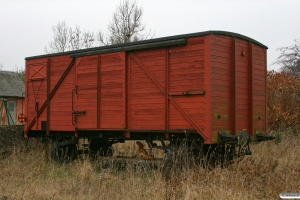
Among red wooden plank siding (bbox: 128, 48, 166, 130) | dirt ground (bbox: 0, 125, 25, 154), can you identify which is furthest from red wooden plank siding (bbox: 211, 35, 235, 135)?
dirt ground (bbox: 0, 125, 25, 154)

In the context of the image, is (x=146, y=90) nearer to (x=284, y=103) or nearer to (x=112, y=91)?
(x=112, y=91)

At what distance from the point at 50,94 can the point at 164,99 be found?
4741 mm

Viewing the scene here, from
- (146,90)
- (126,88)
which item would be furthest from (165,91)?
(126,88)

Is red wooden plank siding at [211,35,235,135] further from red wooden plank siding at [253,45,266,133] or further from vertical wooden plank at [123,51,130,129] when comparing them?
vertical wooden plank at [123,51,130,129]

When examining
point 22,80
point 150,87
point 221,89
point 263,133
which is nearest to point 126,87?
Result: point 150,87

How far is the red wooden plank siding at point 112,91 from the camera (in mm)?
10578

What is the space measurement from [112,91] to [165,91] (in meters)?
1.89

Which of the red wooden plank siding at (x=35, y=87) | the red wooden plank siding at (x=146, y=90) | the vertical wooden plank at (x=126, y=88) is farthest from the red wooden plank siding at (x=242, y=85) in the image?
the red wooden plank siding at (x=35, y=87)

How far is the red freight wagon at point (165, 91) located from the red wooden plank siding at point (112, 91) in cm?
3

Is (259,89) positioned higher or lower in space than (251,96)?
higher

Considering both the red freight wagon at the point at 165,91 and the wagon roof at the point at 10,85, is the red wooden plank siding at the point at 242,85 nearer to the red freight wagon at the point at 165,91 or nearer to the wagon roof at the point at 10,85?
the red freight wagon at the point at 165,91

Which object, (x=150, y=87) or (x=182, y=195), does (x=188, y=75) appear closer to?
(x=150, y=87)

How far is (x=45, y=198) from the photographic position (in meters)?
7.23

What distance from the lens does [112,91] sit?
35.6 ft
